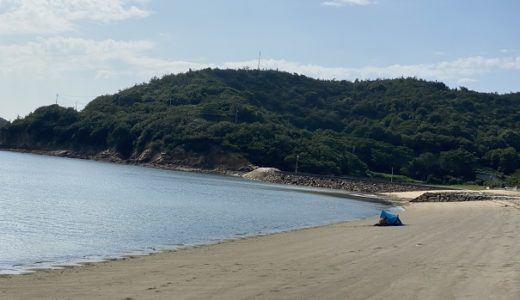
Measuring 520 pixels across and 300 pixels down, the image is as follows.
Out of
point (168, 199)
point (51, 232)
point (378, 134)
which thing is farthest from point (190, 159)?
point (51, 232)

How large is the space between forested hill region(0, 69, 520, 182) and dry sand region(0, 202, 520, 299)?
11241 centimetres

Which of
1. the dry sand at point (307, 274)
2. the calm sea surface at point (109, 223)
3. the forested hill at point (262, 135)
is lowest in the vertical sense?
the calm sea surface at point (109, 223)

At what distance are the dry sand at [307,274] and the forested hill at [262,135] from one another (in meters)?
112

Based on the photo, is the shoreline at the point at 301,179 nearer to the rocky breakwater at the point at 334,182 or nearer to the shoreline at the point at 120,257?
the rocky breakwater at the point at 334,182

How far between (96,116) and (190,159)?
110ft

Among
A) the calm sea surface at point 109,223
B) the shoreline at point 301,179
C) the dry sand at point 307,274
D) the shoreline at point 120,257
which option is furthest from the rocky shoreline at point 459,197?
the dry sand at point 307,274

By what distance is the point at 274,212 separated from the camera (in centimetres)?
4378

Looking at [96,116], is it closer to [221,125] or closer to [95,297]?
[221,125]

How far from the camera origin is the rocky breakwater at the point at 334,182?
105 metres

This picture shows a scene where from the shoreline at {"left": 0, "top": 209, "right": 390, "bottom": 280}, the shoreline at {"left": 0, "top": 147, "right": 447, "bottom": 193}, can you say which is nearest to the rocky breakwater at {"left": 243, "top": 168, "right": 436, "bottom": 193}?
the shoreline at {"left": 0, "top": 147, "right": 447, "bottom": 193}

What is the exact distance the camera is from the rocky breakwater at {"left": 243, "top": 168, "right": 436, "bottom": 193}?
346 ft

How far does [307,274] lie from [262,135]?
5077 inches

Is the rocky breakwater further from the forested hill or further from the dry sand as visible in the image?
the dry sand

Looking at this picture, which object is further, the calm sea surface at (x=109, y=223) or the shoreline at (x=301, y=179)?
the shoreline at (x=301, y=179)
